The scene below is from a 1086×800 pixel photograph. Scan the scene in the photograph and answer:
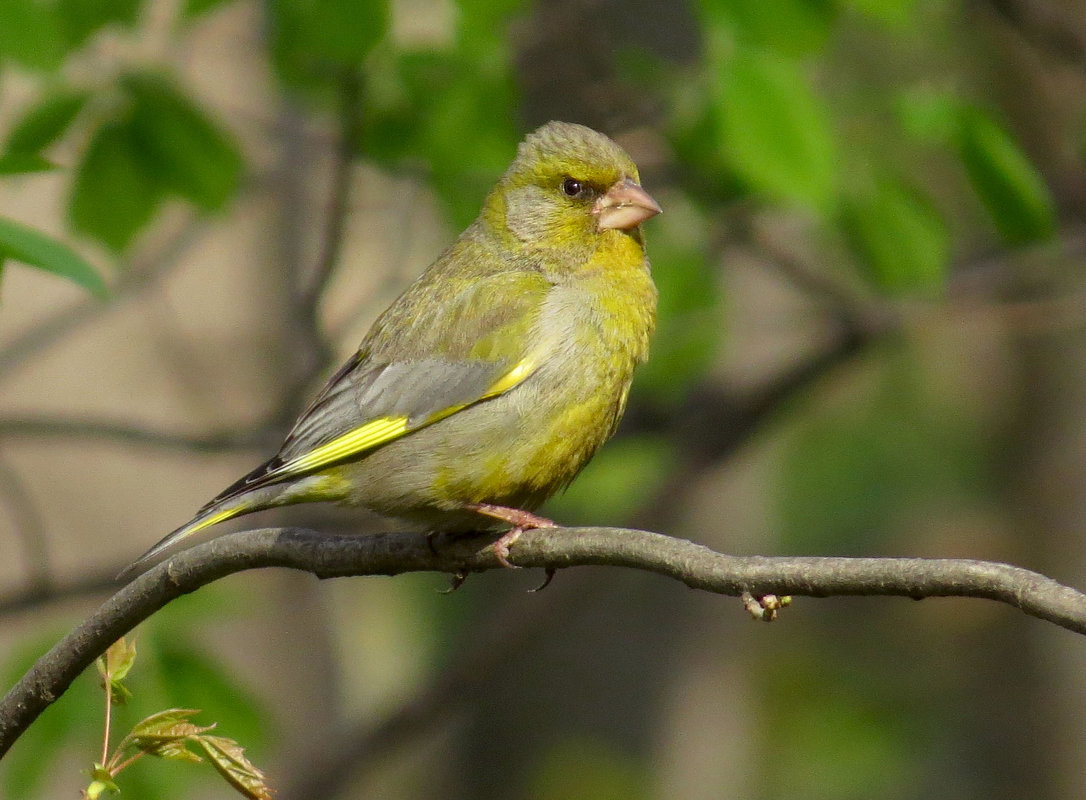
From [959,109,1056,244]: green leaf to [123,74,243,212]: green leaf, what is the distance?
255cm

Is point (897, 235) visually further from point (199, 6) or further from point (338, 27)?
point (199, 6)

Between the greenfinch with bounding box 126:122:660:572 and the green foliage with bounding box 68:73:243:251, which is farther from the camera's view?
the green foliage with bounding box 68:73:243:251

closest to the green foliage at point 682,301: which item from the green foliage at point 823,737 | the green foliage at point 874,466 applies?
the green foliage at point 823,737

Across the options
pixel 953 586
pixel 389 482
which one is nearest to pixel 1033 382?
pixel 389 482

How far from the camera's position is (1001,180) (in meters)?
5.07

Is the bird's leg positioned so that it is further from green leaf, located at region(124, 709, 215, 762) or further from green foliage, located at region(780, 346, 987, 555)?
green foliage, located at region(780, 346, 987, 555)

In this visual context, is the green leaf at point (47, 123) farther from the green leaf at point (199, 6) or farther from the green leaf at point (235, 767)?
the green leaf at point (235, 767)

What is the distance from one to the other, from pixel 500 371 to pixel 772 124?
4.08ft

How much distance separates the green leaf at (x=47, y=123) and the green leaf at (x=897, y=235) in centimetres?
289

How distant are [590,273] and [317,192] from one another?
3.41 m

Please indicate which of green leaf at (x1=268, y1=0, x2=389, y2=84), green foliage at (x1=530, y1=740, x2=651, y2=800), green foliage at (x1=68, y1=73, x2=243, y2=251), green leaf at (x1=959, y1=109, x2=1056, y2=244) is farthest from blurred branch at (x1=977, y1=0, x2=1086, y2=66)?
green foliage at (x1=530, y1=740, x2=651, y2=800)

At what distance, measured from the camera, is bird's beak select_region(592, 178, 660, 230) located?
179 inches

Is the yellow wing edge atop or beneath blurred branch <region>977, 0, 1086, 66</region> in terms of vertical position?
beneath

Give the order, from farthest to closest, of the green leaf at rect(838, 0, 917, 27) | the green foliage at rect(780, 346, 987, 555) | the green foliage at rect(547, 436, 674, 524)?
1. the green foliage at rect(780, 346, 987, 555)
2. the green foliage at rect(547, 436, 674, 524)
3. the green leaf at rect(838, 0, 917, 27)
